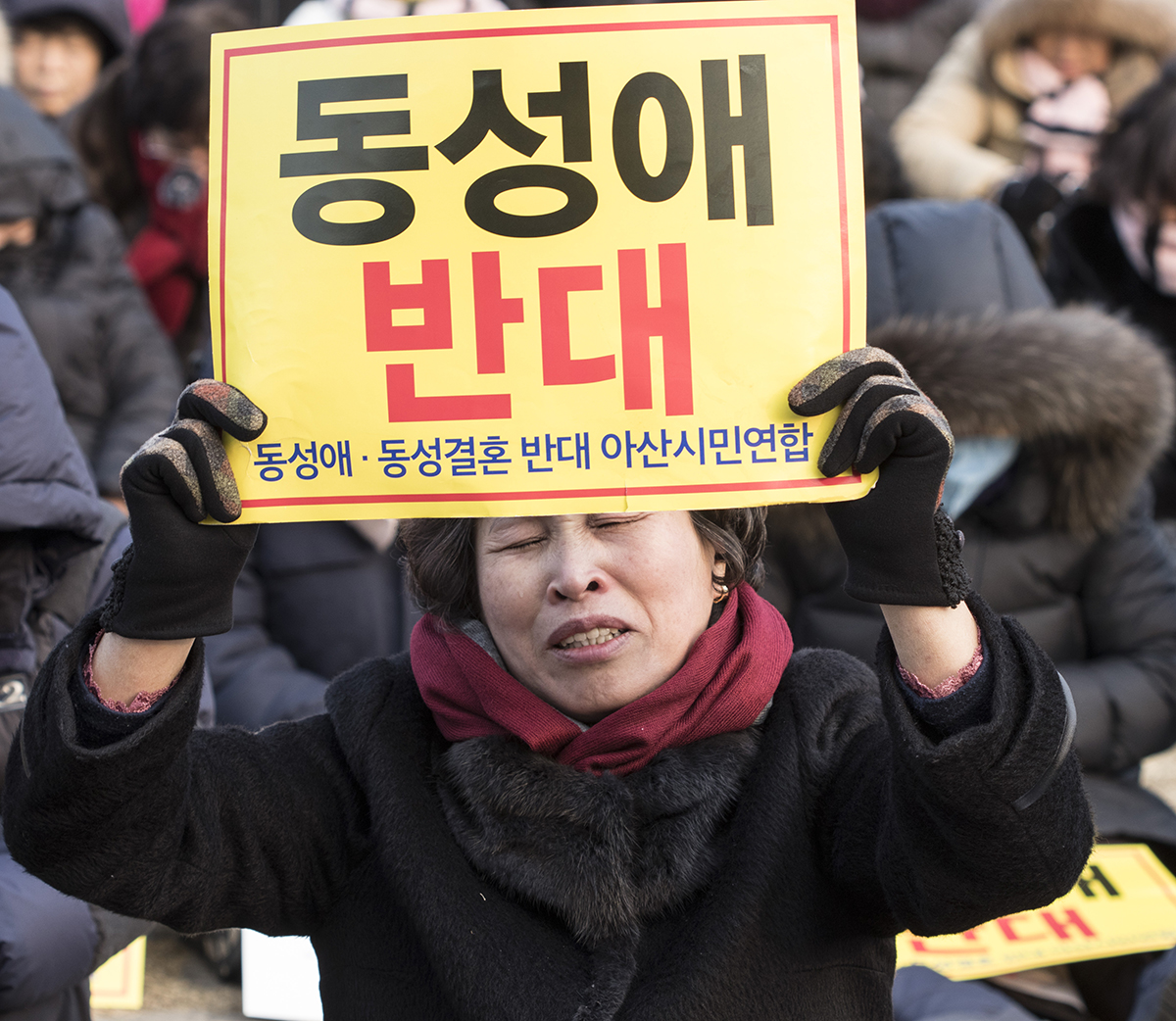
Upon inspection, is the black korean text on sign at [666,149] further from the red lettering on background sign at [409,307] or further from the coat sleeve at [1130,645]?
the coat sleeve at [1130,645]

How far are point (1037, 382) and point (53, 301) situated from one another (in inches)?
111

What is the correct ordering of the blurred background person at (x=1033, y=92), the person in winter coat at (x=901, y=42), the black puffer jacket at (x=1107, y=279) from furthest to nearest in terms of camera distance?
1. the person in winter coat at (x=901, y=42)
2. the blurred background person at (x=1033, y=92)
3. the black puffer jacket at (x=1107, y=279)

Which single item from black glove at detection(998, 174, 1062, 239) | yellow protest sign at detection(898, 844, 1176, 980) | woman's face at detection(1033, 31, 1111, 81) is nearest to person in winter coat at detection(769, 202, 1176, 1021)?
yellow protest sign at detection(898, 844, 1176, 980)

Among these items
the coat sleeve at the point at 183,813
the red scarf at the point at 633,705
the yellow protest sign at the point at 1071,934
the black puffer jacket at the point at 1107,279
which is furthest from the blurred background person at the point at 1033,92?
the coat sleeve at the point at 183,813

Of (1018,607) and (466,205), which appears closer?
(466,205)

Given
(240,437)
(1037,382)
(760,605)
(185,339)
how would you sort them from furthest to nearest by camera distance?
(185,339), (1037,382), (760,605), (240,437)

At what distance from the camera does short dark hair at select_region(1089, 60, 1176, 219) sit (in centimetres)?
385

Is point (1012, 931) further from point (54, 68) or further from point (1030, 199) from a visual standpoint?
point (54, 68)

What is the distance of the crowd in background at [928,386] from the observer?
2244 mm

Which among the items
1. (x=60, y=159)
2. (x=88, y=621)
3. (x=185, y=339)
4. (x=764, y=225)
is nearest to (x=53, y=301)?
(x=60, y=159)

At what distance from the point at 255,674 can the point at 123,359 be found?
4.42ft

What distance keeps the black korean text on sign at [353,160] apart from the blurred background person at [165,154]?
2874 mm

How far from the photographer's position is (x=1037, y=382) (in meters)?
2.91

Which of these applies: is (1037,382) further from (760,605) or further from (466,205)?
(466,205)
